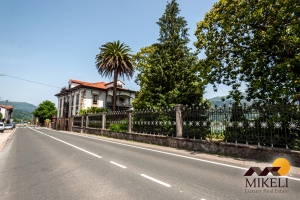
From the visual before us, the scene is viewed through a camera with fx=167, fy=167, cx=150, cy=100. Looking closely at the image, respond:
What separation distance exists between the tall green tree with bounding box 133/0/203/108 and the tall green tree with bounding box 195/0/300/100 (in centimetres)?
431

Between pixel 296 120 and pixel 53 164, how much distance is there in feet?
31.0

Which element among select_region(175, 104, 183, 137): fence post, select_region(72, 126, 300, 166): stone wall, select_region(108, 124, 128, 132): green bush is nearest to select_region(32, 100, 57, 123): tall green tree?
select_region(108, 124, 128, 132): green bush

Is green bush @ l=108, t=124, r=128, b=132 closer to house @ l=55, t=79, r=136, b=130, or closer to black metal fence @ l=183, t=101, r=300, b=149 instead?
black metal fence @ l=183, t=101, r=300, b=149

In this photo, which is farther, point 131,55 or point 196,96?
point 131,55

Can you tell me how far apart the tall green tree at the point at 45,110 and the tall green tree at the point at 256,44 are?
81.4 meters

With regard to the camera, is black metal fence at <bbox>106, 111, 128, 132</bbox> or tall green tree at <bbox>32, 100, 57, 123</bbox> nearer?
black metal fence at <bbox>106, 111, 128, 132</bbox>

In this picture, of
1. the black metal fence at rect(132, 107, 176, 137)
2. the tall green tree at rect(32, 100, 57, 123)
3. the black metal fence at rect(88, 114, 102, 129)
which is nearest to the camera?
the black metal fence at rect(132, 107, 176, 137)

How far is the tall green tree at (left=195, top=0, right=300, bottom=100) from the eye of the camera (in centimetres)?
834

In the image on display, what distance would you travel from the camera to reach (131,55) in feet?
96.6

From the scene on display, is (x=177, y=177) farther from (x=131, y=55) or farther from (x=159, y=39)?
(x=131, y=55)

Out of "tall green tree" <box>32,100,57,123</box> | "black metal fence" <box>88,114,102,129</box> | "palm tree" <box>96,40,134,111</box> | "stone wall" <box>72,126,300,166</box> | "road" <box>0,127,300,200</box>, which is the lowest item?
"road" <box>0,127,300,200</box>

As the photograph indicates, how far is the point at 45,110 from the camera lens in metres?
76.2

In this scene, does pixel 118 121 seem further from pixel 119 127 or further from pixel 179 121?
pixel 179 121

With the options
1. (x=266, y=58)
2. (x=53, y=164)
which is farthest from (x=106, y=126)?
(x=266, y=58)
